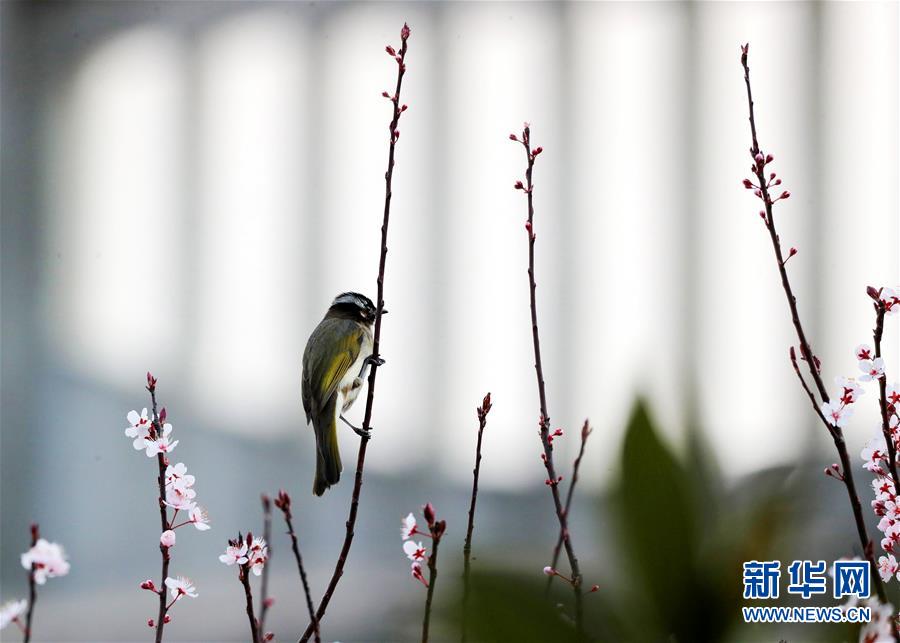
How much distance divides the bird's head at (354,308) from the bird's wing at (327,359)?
0.11 feet

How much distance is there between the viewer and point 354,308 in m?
1.51

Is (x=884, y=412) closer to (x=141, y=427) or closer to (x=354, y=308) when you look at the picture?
(x=141, y=427)

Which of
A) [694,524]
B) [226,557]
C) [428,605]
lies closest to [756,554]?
[694,524]

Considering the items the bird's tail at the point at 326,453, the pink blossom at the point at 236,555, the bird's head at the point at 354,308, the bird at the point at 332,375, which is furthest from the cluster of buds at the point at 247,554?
the bird's head at the point at 354,308

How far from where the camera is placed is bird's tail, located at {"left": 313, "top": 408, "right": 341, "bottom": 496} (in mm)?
1105

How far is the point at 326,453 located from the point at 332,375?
0.49ft

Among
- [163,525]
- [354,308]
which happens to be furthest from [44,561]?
[354,308]

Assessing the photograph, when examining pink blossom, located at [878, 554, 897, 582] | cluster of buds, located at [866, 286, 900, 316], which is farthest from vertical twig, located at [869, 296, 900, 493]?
pink blossom, located at [878, 554, 897, 582]

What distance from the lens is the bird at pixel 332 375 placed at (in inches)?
47.9

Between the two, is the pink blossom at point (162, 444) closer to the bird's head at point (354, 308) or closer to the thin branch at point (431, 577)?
the thin branch at point (431, 577)

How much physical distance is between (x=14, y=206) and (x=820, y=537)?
324 cm

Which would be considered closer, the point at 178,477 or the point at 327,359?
the point at 178,477

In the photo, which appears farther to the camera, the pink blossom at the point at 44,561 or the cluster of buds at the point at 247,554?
the cluster of buds at the point at 247,554

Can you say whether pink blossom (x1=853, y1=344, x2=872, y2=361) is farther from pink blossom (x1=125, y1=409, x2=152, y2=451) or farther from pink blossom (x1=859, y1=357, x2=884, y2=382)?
pink blossom (x1=125, y1=409, x2=152, y2=451)
